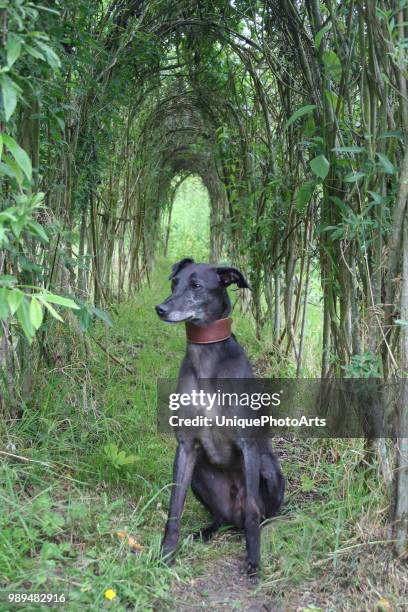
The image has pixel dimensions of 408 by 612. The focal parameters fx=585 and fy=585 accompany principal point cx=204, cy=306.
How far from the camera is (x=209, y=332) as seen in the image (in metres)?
2.71

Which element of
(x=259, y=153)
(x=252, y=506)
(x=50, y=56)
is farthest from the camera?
(x=259, y=153)

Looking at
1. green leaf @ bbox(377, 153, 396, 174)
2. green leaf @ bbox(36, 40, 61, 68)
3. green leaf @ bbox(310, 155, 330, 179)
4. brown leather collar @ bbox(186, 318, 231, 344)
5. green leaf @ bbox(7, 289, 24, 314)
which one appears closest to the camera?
green leaf @ bbox(7, 289, 24, 314)

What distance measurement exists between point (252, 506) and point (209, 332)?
792 millimetres

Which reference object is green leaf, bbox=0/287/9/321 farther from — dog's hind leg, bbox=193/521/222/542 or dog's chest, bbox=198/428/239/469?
dog's hind leg, bbox=193/521/222/542

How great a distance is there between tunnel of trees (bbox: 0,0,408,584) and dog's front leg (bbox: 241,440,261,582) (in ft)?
1.83

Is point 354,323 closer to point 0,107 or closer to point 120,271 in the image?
point 0,107

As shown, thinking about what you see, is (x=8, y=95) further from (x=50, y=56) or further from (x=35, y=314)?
(x=35, y=314)

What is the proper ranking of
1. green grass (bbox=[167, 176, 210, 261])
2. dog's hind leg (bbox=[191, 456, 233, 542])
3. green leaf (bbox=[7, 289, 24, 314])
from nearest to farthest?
1. green leaf (bbox=[7, 289, 24, 314])
2. dog's hind leg (bbox=[191, 456, 233, 542])
3. green grass (bbox=[167, 176, 210, 261])

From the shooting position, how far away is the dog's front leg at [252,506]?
8.16 ft

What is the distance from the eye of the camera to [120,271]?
876cm

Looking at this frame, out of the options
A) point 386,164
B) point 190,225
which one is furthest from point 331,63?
point 190,225

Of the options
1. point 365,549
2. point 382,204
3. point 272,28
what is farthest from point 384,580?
point 272,28

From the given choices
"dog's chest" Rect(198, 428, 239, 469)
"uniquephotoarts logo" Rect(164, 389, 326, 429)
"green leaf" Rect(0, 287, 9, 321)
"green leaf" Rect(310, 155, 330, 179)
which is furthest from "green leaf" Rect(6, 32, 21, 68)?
"dog's chest" Rect(198, 428, 239, 469)

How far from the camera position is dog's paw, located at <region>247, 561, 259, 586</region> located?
2420 millimetres
